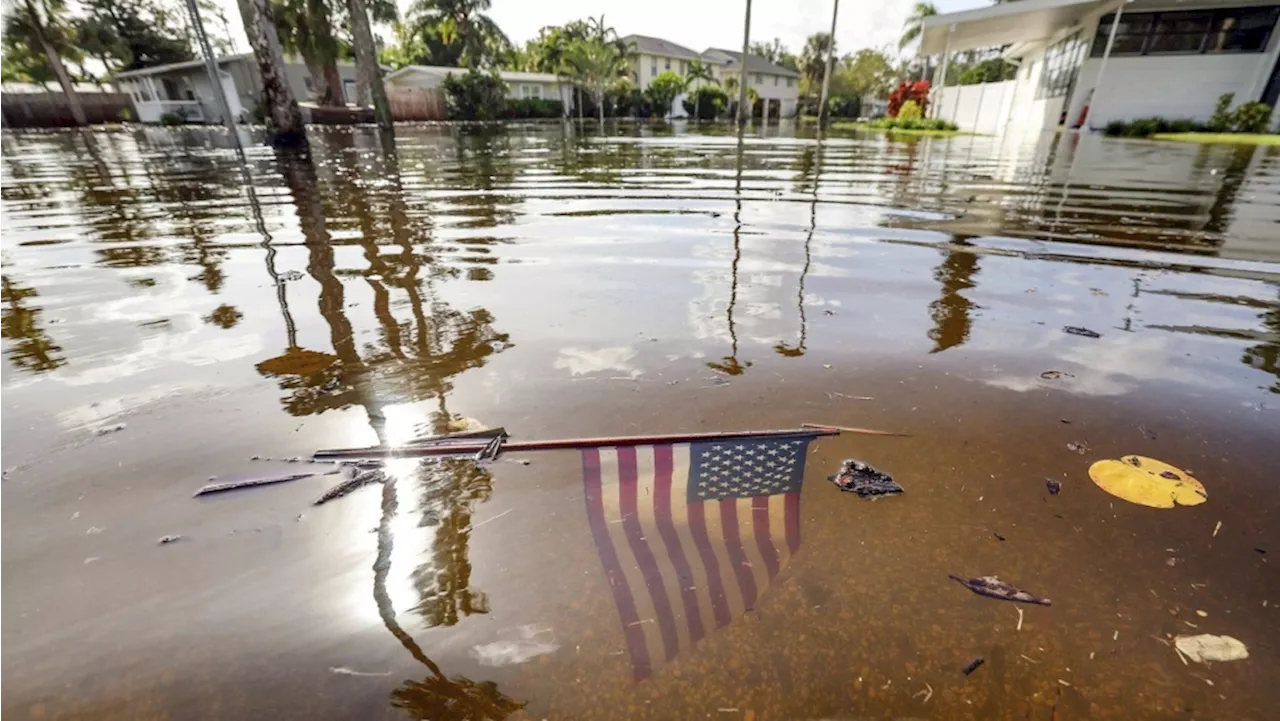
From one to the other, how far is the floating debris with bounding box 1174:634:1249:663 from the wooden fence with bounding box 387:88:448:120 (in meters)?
46.7

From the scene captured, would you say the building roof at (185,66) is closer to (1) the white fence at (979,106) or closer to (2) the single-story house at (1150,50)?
(2) the single-story house at (1150,50)

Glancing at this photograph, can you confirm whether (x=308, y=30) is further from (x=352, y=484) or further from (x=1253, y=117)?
(x=1253, y=117)

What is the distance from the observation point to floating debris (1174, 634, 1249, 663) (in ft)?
4.76

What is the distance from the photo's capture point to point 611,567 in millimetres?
1741

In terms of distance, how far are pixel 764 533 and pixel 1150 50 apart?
3005 cm

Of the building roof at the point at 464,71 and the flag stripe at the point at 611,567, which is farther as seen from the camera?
the building roof at the point at 464,71

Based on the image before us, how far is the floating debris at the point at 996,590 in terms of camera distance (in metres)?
1.63

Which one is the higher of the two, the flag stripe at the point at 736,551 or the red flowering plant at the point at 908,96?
the red flowering plant at the point at 908,96

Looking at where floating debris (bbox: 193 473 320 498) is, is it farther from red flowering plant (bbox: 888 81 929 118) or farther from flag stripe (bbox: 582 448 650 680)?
red flowering plant (bbox: 888 81 929 118)

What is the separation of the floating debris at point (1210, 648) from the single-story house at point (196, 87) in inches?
1678

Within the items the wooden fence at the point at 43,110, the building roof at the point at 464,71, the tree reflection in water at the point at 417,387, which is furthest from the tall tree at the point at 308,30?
the tree reflection in water at the point at 417,387

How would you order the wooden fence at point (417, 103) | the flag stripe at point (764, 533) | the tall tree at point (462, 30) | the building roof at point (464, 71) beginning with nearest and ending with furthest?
1. the flag stripe at point (764, 533)
2. the wooden fence at point (417, 103)
3. the building roof at point (464, 71)
4. the tall tree at point (462, 30)

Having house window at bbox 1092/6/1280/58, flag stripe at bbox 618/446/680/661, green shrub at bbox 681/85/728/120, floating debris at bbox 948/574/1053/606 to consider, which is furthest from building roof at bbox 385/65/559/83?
floating debris at bbox 948/574/1053/606

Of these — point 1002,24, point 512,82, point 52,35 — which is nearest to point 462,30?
point 512,82
